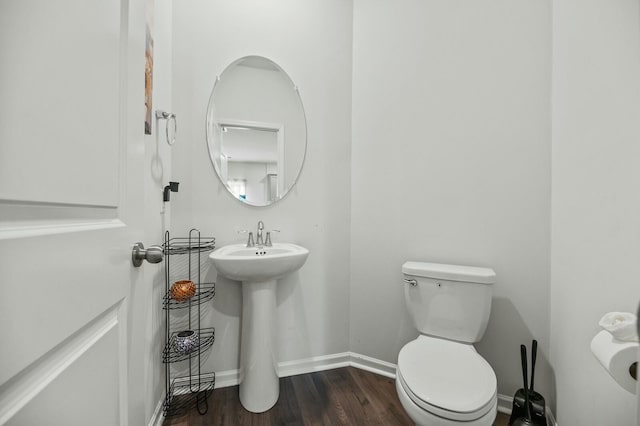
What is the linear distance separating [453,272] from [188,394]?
162 cm

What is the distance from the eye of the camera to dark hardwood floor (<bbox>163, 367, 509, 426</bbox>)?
1291 mm

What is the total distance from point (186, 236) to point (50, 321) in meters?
1.23

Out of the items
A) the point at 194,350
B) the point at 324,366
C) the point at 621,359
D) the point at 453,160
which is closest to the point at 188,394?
the point at 194,350

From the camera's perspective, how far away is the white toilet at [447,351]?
89 centimetres

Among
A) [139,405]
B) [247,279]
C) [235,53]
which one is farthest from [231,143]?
[139,405]

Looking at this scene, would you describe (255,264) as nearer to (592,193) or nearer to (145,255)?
(145,255)

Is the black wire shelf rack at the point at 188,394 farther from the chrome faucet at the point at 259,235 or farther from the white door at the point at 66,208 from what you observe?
the white door at the point at 66,208

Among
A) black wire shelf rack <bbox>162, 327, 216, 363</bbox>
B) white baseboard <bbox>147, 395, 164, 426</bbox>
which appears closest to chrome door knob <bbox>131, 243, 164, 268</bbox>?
black wire shelf rack <bbox>162, 327, 216, 363</bbox>

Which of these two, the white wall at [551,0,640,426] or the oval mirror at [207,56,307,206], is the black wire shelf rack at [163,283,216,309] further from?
the white wall at [551,0,640,426]

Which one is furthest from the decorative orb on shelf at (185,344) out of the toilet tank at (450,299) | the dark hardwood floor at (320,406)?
the toilet tank at (450,299)

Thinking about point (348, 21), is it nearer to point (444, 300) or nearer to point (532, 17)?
point (532, 17)

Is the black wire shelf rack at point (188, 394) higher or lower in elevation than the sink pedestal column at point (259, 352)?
lower

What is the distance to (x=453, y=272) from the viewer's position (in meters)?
1.29

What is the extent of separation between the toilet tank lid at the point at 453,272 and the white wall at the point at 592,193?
1.00ft
